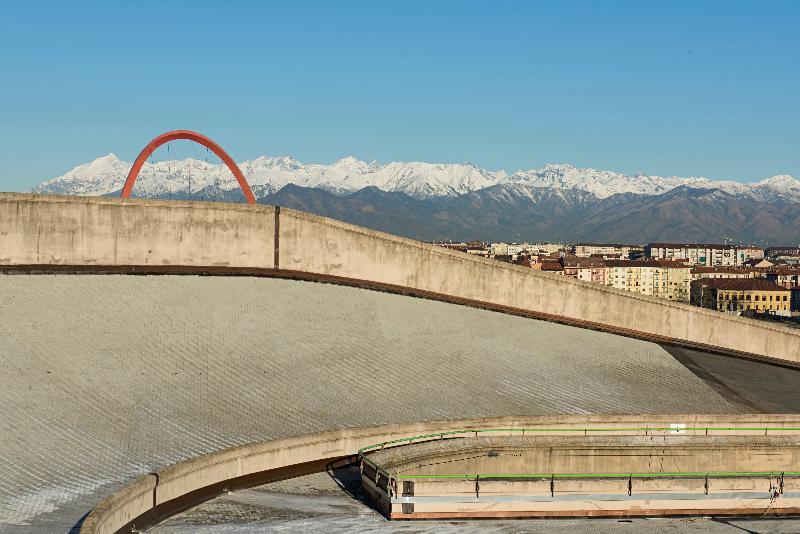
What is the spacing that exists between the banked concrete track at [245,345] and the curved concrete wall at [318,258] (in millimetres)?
69

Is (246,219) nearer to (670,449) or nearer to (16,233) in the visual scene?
(16,233)

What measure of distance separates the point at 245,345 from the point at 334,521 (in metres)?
10.4

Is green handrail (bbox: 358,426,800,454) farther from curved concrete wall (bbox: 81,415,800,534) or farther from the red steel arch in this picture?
the red steel arch

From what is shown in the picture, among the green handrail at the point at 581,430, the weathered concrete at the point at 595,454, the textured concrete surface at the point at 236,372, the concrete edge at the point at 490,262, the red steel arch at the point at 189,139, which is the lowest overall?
the weathered concrete at the point at 595,454

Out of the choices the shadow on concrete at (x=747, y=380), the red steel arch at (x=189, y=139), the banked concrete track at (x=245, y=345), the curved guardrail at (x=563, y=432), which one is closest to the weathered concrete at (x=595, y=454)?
the curved guardrail at (x=563, y=432)

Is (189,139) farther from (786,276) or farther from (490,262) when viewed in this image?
(786,276)

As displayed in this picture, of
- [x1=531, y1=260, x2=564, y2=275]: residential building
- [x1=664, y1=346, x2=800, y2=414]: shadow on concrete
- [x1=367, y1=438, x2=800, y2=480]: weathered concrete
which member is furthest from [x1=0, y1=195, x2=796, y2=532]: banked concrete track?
[x1=531, y1=260, x2=564, y2=275]: residential building

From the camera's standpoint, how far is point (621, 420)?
29.8 metres

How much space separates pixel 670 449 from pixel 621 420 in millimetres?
1985

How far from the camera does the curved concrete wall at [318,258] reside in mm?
33656

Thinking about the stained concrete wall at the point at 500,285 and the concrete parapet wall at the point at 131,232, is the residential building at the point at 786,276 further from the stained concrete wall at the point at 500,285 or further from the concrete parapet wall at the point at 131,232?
the concrete parapet wall at the point at 131,232

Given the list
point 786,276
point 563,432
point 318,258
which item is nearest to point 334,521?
point 563,432

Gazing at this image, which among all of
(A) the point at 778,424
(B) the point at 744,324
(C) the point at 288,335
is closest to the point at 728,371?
(B) the point at 744,324

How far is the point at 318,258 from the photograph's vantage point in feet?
124
